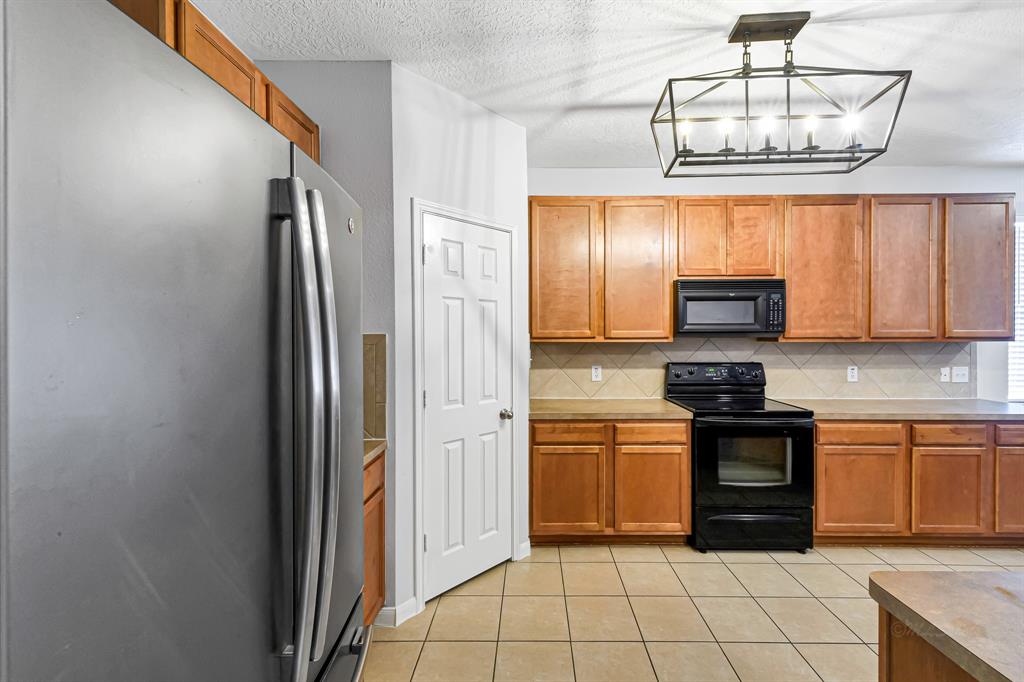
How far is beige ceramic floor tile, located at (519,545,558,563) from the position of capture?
3188 mm

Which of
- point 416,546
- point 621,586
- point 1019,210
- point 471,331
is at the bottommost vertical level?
point 621,586

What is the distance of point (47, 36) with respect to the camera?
0.43 m

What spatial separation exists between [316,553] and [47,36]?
69cm

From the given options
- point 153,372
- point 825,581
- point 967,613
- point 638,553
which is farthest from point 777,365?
point 153,372

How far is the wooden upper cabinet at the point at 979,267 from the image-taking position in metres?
3.59

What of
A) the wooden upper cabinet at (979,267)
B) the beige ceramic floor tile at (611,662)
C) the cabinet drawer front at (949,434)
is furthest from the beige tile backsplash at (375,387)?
the wooden upper cabinet at (979,267)

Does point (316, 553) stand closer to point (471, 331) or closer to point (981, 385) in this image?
point (471, 331)

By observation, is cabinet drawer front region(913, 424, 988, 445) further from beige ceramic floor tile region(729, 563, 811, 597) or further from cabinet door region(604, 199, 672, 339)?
cabinet door region(604, 199, 672, 339)

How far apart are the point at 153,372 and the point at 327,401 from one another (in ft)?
1.00

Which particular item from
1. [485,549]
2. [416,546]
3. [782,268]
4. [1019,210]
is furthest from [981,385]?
[416,546]

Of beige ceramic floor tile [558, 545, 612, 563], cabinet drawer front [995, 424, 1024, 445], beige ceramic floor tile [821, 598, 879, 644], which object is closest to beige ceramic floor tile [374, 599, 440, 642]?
beige ceramic floor tile [558, 545, 612, 563]

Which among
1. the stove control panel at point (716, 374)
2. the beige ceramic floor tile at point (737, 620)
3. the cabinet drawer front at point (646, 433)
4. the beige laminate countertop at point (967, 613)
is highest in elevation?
the stove control panel at point (716, 374)

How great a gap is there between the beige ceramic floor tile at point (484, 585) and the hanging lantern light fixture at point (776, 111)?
2276 mm

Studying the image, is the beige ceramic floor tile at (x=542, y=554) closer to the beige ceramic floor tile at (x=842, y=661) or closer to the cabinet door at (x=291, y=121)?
the beige ceramic floor tile at (x=842, y=661)
